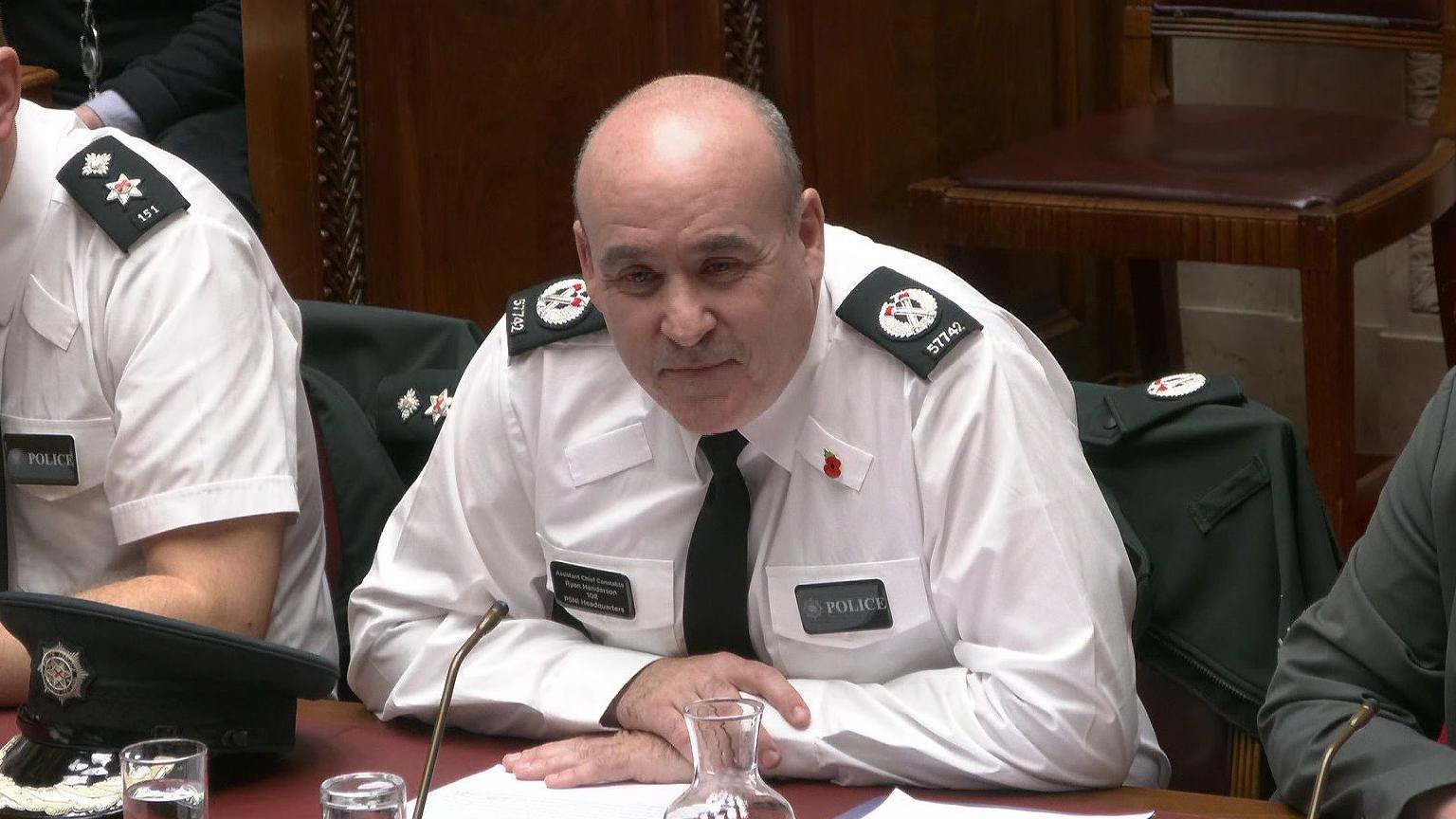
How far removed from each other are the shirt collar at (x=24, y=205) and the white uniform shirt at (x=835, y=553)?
479 millimetres

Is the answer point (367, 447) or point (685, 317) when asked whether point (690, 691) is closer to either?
point (685, 317)

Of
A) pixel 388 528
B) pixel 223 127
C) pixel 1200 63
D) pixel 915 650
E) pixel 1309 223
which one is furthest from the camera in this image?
pixel 1200 63

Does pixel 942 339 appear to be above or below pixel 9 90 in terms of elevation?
below

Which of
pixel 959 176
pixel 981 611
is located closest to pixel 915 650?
pixel 981 611

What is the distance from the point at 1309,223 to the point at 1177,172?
0.83ft

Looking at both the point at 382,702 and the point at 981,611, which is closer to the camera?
the point at 981,611

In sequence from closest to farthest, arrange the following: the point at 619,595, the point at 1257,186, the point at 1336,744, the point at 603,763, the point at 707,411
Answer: the point at 1336,744 → the point at 603,763 → the point at 707,411 → the point at 619,595 → the point at 1257,186

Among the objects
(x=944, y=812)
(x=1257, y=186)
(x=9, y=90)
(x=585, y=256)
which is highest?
(x=9, y=90)

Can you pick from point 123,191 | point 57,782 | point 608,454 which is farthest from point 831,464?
point 123,191

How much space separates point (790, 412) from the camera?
1813 millimetres

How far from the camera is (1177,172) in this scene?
321 cm

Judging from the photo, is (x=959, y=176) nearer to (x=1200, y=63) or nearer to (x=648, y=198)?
(x=1200, y=63)

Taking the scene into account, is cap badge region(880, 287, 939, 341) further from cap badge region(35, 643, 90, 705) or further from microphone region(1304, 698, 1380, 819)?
cap badge region(35, 643, 90, 705)

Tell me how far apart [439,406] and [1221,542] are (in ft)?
2.81
